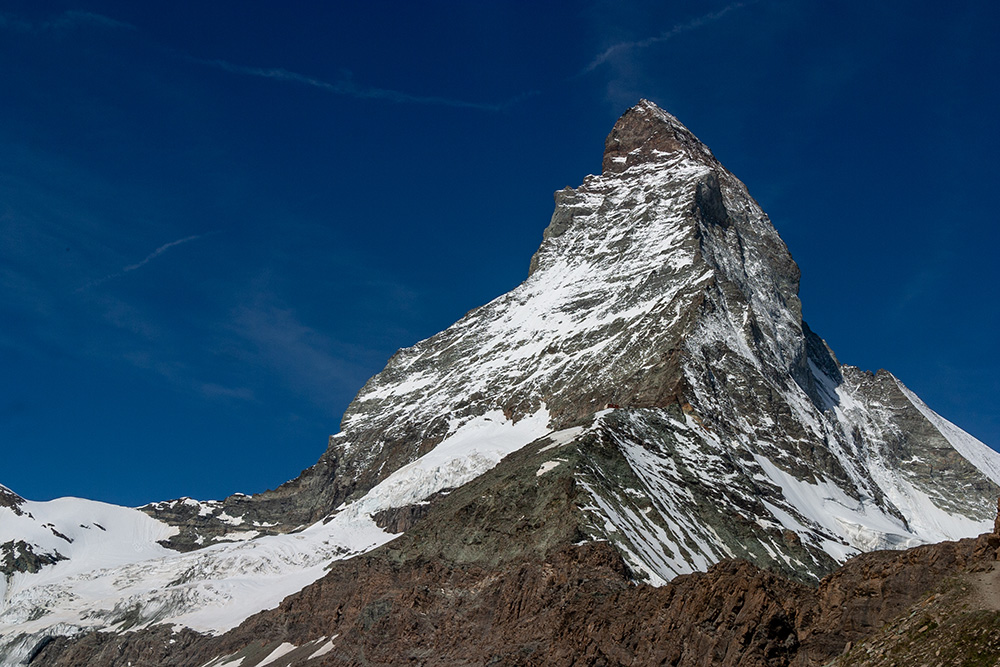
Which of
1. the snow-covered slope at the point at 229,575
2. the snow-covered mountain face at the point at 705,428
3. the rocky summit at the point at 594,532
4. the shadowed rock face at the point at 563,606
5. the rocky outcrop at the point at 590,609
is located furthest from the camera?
the snow-covered slope at the point at 229,575

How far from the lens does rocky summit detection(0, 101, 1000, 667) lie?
5134cm

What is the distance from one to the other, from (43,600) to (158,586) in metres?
20.3

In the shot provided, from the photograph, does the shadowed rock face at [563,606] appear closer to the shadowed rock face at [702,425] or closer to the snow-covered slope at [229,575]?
the shadowed rock face at [702,425]

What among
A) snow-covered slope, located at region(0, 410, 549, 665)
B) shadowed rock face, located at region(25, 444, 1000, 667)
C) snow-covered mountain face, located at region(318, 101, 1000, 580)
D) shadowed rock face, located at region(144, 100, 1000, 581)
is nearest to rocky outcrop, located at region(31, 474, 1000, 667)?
shadowed rock face, located at region(25, 444, 1000, 667)

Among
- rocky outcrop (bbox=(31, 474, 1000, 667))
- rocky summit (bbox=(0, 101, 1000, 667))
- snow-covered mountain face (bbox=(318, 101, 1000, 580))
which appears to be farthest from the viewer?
snow-covered mountain face (bbox=(318, 101, 1000, 580))

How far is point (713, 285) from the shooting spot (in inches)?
6304

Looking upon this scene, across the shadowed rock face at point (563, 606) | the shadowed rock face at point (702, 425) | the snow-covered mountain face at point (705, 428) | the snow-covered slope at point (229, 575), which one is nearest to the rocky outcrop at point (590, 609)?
the shadowed rock face at point (563, 606)

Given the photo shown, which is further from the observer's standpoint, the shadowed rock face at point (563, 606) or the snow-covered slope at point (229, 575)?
the snow-covered slope at point (229, 575)

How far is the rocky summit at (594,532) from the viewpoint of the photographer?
2021 inches

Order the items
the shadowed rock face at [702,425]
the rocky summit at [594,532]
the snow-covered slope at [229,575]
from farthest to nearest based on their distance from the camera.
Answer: the snow-covered slope at [229,575], the shadowed rock face at [702,425], the rocky summit at [594,532]

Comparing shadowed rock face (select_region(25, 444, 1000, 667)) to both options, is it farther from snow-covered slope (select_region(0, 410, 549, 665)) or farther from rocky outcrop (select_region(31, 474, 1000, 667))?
snow-covered slope (select_region(0, 410, 549, 665))

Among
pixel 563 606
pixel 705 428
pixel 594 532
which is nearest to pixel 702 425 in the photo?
pixel 705 428

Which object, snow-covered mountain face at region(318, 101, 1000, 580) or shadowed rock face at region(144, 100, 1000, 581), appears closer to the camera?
snow-covered mountain face at region(318, 101, 1000, 580)

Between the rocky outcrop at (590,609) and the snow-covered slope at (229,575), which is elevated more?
the snow-covered slope at (229,575)
